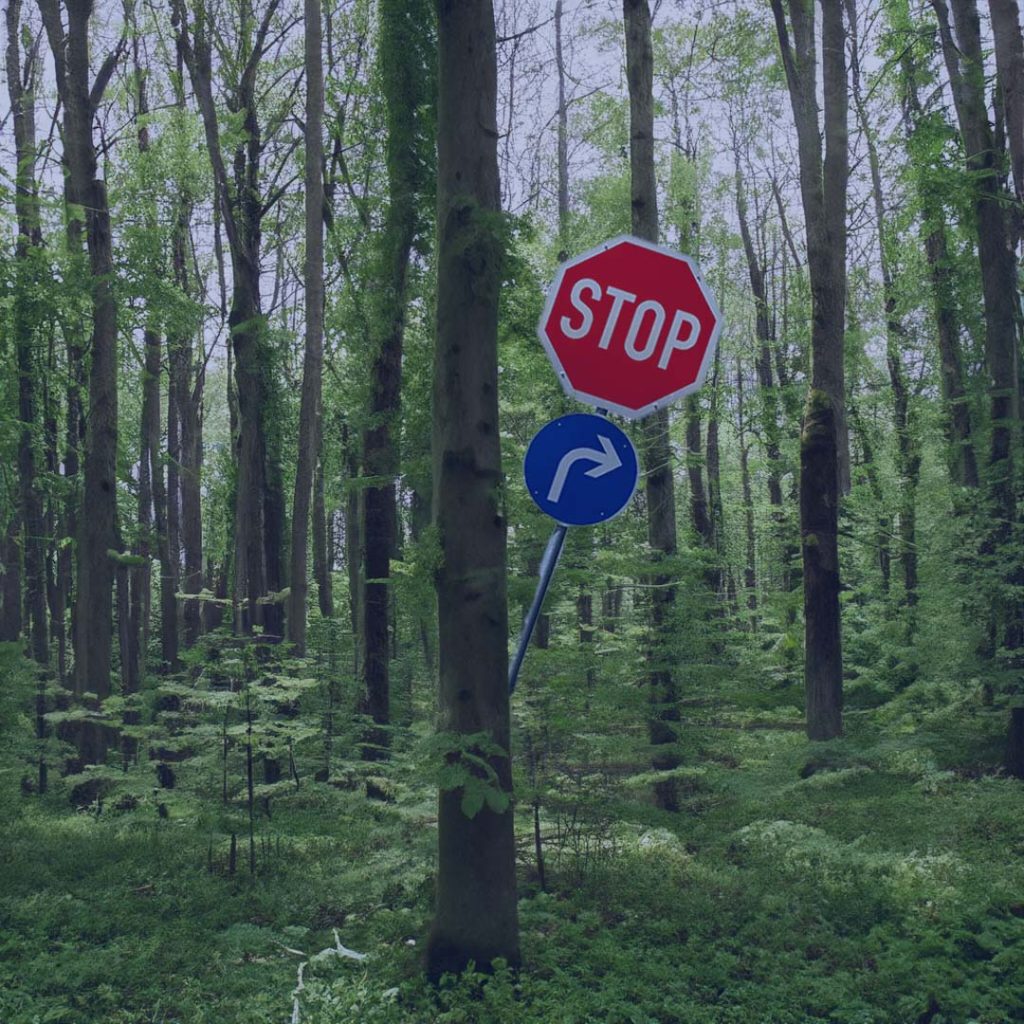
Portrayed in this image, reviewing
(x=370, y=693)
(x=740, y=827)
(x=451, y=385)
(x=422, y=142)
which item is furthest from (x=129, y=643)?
(x=451, y=385)

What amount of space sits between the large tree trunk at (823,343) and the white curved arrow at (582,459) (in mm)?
7885

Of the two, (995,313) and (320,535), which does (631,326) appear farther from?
(320,535)

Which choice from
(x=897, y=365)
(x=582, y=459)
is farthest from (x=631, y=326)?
(x=897, y=365)

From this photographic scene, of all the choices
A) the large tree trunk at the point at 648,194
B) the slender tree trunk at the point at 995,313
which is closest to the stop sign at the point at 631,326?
the large tree trunk at the point at 648,194

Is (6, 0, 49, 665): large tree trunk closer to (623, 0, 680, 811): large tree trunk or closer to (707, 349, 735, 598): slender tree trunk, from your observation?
(623, 0, 680, 811): large tree trunk

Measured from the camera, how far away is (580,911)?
6750 mm

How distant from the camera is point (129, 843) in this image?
9281mm

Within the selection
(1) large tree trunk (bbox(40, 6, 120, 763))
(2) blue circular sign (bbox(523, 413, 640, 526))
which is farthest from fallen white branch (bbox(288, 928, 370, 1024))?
(1) large tree trunk (bbox(40, 6, 120, 763))

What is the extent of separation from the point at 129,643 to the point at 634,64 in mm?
14658

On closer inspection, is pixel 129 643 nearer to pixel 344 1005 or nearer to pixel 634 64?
→ pixel 634 64

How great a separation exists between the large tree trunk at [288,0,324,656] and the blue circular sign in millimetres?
10170

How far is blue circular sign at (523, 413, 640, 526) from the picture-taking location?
4.23 m

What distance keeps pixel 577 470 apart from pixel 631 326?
2.29 feet

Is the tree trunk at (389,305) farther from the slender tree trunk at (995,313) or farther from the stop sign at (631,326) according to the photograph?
the stop sign at (631,326)
